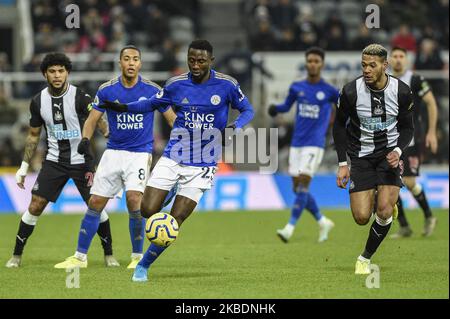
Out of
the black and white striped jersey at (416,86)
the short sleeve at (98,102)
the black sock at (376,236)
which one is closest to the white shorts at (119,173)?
the short sleeve at (98,102)

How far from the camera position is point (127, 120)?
11109mm

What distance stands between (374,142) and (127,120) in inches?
105

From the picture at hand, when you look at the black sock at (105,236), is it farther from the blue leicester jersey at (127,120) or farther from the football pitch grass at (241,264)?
the blue leicester jersey at (127,120)

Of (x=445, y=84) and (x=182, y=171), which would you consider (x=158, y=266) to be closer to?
(x=182, y=171)

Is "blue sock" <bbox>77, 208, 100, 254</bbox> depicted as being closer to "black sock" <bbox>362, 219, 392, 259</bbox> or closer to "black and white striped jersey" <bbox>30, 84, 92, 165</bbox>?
"black and white striped jersey" <bbox>30, 84, 92, 165</bbox>

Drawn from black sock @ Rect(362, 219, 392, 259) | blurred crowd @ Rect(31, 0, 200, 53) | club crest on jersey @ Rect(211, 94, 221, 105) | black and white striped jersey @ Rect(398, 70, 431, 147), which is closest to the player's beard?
club crest on jersey @ Rect(211, 94, 221, 105)

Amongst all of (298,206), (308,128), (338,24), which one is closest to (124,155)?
(298,206)

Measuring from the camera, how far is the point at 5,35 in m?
27.6

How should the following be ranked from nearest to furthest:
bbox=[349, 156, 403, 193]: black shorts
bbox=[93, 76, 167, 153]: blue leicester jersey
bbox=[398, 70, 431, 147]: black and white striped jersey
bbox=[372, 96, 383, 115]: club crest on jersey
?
bbox=[372, 96, 383, 115]: club crest on jersey, bbox=[349, 156, 403, 193]: black shorts, bbox=[93, 76, 167, 153]: blue leicester jersey, bbox=[398, 70, 431, 147]: black and white striped jersey

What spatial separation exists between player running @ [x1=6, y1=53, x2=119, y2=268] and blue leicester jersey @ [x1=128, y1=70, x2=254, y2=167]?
1.42m

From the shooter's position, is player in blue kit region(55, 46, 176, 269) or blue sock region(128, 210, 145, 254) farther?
blue sock region(128, 210, 145, 254)

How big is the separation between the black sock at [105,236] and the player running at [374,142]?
2784 millimetres

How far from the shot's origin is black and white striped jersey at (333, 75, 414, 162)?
33.5 ft

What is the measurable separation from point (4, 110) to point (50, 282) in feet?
38.1
